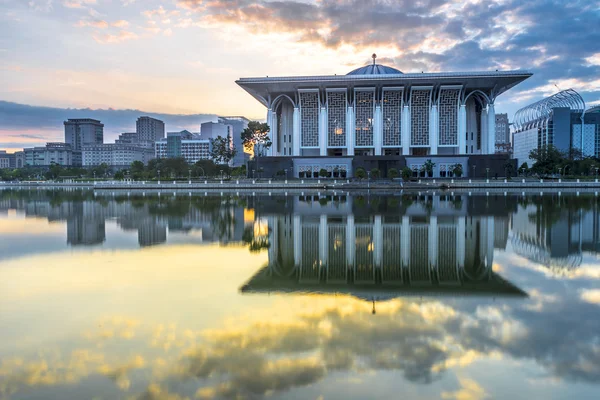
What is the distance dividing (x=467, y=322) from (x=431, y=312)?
624 millimetres

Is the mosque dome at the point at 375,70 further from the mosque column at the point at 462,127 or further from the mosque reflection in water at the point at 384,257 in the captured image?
the mosque reflection in water at the point at 384,257

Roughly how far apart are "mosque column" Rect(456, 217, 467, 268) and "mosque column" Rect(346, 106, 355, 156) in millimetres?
44922

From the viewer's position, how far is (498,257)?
452 inches

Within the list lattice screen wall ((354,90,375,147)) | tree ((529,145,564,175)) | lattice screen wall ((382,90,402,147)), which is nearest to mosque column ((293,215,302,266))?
lattice screen wall ((354,90,375,147))

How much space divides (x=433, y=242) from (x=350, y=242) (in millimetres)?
2683

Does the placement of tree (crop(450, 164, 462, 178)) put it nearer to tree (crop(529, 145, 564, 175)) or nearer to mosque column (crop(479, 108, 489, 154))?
mosque column (crop(479, 108, 489, 154))

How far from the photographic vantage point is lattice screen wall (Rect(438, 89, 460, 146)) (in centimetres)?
6228

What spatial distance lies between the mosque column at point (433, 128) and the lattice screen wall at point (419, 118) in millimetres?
727

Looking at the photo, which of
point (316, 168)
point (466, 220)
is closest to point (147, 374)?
point (466, 220)

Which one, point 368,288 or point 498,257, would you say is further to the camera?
point 498,257

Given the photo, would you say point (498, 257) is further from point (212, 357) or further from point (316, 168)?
point (316, 168)

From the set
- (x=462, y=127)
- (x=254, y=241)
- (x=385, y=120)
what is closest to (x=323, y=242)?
(x=254, y=241)

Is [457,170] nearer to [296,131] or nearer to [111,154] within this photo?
[296,131]

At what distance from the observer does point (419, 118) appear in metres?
62.9
